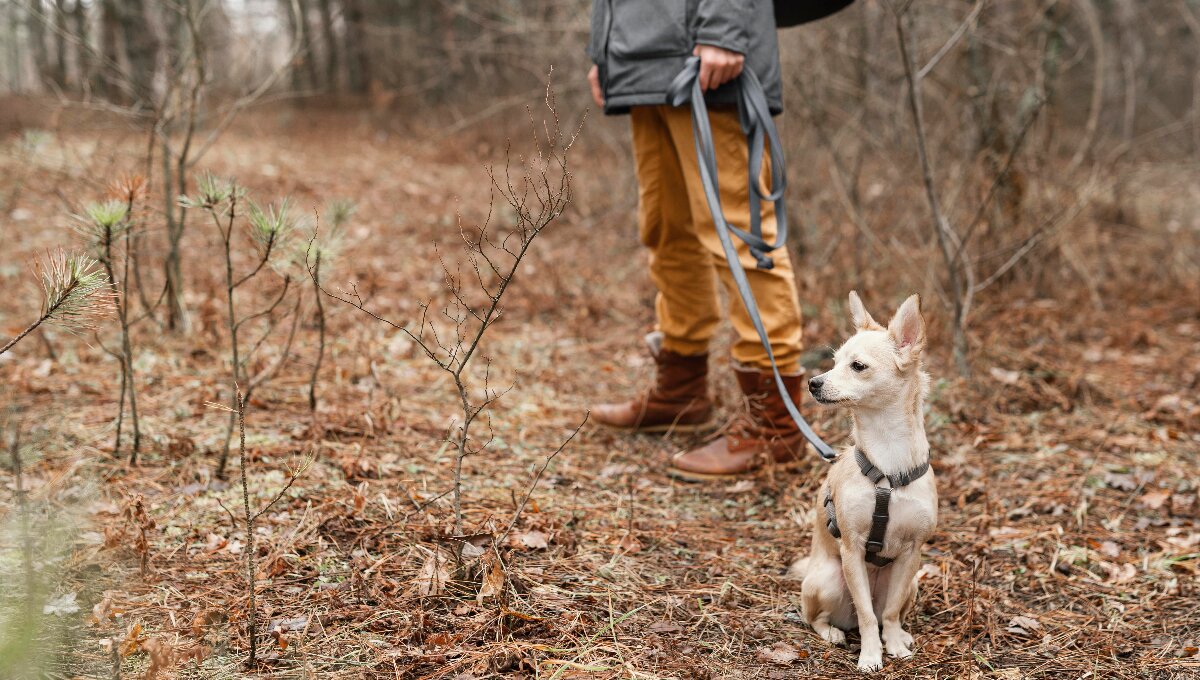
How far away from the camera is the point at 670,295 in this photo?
4453 mm

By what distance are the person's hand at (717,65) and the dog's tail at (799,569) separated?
6.29ft

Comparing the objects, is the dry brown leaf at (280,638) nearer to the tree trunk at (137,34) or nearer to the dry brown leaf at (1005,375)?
the dry brown leaf at (1005,375)

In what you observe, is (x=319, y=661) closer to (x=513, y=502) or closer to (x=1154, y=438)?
(x=513, y=502)

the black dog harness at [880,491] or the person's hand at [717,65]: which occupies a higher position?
the person's hand at [717,65]

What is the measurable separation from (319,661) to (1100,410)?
4.21 meters

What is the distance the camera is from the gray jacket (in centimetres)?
357

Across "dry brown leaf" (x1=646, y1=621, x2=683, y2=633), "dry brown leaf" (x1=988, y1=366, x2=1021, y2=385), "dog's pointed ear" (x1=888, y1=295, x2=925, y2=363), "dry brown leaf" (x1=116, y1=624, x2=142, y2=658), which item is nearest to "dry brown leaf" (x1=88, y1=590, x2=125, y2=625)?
"dry brown leaf" (x1=116, y1=624, x2=142, y2=658)

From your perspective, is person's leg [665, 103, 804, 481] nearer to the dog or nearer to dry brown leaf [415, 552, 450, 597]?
the dog

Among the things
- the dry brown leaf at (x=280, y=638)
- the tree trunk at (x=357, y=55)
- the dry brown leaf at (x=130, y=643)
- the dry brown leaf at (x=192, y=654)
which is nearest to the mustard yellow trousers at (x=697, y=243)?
the dry brown leaf at (x=280, y=638)

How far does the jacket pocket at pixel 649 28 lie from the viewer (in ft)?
12.1

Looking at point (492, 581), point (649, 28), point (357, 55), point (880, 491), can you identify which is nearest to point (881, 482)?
point (880, 491)

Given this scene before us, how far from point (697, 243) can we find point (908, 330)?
1.75 metres

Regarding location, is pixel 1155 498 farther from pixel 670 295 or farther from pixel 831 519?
pixel 670 295

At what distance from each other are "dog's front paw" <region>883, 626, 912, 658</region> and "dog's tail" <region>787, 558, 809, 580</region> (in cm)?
38
